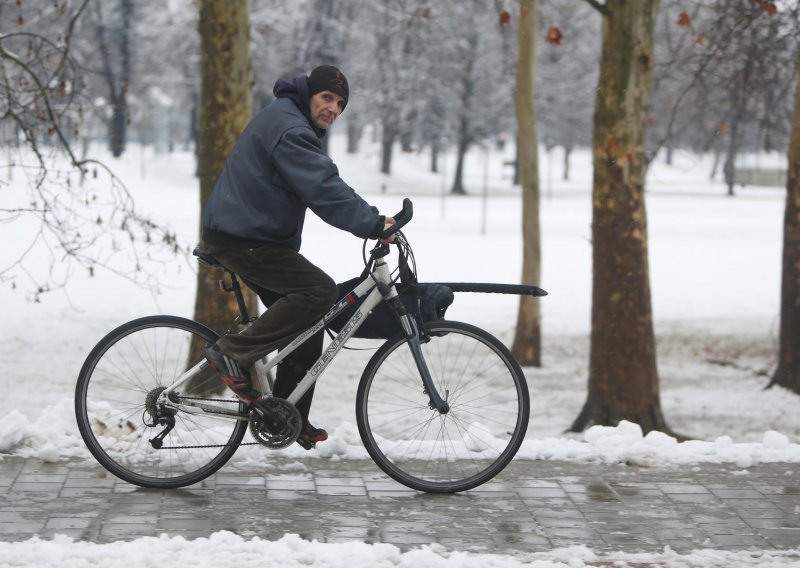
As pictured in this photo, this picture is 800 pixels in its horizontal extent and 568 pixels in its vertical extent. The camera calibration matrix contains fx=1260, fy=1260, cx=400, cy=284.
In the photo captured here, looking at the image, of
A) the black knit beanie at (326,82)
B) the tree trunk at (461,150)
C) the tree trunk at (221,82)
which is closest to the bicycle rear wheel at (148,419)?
the black knit beanie at (326,82)

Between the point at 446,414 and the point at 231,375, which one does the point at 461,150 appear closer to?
the point at 446,414

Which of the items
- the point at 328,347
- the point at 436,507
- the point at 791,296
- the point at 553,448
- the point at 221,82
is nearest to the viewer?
the point at 436,507

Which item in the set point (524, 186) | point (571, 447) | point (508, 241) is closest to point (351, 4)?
point (508, 241)

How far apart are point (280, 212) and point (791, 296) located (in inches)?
381

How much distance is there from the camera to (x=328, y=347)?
5.36 m

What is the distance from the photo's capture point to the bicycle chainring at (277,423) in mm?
5293

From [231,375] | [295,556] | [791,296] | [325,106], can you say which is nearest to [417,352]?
[231,375]

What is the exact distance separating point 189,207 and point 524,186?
23.6m

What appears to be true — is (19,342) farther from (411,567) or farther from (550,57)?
(550,57)

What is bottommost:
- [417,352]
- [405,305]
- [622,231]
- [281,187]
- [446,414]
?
[446,414]

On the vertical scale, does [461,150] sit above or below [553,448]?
above

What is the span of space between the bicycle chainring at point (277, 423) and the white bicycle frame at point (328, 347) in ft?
0.16

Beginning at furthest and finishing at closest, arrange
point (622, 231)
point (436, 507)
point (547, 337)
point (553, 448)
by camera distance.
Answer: point (547, 337) → point (622, 231) → point (553, 448) → point (436, 507)

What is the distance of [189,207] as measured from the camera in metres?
39.6
